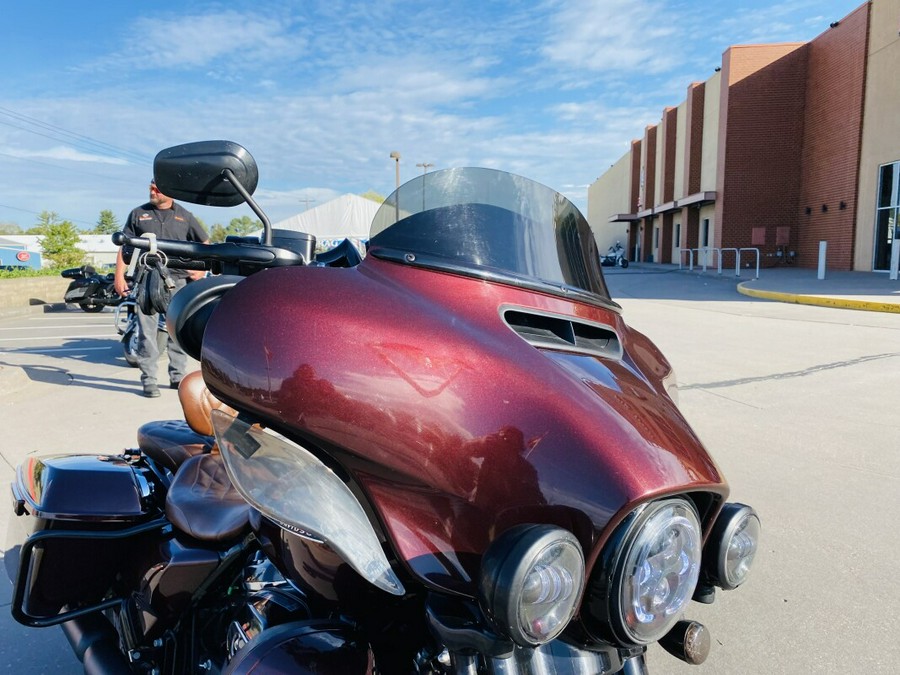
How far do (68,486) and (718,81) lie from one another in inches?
1321

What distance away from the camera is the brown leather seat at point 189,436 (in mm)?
2119

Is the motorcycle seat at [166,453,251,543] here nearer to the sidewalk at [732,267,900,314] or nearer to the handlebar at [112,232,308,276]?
the handlebar at [112,232,308,276]

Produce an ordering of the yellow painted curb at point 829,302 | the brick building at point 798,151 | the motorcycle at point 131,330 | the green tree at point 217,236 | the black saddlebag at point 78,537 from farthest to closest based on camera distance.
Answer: the brick building at point 798,151
the yellow painted curb at point 829,302
the motorcycle at point 131,330
the green tree at point 217,236
the black saddlebag at point 78,537

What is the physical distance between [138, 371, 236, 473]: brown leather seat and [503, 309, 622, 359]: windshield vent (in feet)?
4.10

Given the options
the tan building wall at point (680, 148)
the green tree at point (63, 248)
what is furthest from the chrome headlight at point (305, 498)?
the tan building wall at point (680, 148)

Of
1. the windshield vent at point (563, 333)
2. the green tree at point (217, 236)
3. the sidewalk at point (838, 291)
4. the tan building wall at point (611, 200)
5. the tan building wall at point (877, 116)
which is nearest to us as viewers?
the windshield vent at point (563, 333)

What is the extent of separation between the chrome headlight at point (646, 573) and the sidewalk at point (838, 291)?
12.7 meters

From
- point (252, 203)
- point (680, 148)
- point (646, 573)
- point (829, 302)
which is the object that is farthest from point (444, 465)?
point (680, 148)

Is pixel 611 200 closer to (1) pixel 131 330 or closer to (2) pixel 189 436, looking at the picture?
(1) pixel 131 330

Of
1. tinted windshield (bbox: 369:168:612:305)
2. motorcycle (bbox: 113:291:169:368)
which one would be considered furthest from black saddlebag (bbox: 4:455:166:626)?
motorcycle (bbox: 113:291:169:368)

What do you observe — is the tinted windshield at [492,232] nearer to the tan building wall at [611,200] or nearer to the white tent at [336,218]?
the white tent at [336,218]

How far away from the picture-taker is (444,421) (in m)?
1.04

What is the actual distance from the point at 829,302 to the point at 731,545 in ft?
44.6

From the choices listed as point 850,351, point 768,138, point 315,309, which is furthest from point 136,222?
point 768,138
